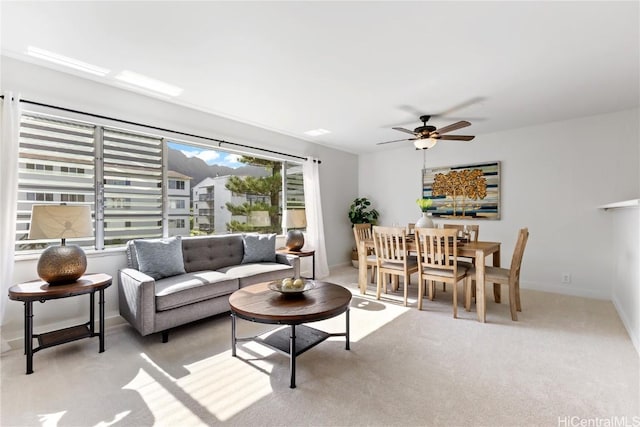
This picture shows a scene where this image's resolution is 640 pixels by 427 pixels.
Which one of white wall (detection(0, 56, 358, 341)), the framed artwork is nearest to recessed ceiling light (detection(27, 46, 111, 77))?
white wall (detection(0, 56, 358, 341))

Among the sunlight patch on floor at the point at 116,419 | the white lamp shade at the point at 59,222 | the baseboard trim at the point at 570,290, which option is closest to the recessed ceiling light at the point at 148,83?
the white lamp shade at the point at 59,222

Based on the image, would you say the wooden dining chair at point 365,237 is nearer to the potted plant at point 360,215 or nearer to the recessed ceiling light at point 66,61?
the potted plant at point 360,215

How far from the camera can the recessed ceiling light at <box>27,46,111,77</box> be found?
96.3 inches

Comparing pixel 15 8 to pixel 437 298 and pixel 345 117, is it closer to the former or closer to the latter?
pixel 345 117

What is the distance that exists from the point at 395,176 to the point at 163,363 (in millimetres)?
5061

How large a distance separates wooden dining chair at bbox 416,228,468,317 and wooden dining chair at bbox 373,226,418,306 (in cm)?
18

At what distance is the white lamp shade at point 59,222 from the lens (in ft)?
7.24

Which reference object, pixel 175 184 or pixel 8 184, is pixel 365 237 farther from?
pixel 8 184

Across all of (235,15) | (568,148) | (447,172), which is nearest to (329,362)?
(235,15)

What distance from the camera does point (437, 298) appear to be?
3.98 metres

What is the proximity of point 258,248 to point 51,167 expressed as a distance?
230 cm

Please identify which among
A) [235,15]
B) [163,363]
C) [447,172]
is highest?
[235,15]

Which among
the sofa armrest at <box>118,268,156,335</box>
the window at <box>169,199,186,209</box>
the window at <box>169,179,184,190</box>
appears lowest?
the sofa armrest at <box>118,268,156,335</box>

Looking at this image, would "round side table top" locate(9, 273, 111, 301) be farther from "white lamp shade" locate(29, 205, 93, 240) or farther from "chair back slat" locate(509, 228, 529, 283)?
"chair back slat" locate(509, 228, 529, 283)
